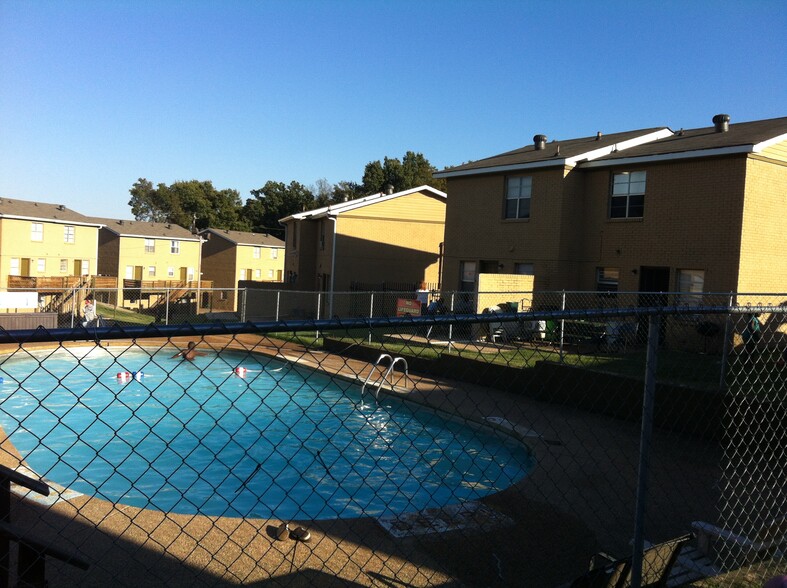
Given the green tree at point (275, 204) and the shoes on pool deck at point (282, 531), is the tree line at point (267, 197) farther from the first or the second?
the shoes on pool deck at point (282, 531)

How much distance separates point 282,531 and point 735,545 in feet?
14.1

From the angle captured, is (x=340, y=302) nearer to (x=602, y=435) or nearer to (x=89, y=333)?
(x=602, y=435)

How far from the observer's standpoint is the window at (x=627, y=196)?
21.2 meters

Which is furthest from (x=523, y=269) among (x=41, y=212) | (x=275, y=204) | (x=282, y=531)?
(x=275, y=204)

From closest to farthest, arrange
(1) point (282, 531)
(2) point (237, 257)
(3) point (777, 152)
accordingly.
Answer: (1) point (282, 531), (3) point (777, 152), (2) point (237, 257)

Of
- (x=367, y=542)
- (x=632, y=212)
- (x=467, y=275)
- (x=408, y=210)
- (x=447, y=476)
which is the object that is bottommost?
(x=447, y=476)

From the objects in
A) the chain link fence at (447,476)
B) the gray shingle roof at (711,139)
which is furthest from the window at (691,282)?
the gray shingle roof at (711,139)

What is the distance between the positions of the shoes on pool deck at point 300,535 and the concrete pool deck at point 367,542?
0.07 m

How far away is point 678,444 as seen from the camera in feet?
35.6

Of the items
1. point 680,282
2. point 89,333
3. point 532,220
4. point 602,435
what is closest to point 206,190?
point 532,220

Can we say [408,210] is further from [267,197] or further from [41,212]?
[267,197]

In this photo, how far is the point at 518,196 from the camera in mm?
24172

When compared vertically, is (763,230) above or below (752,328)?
above

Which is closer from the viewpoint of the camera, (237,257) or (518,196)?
(518,196)
